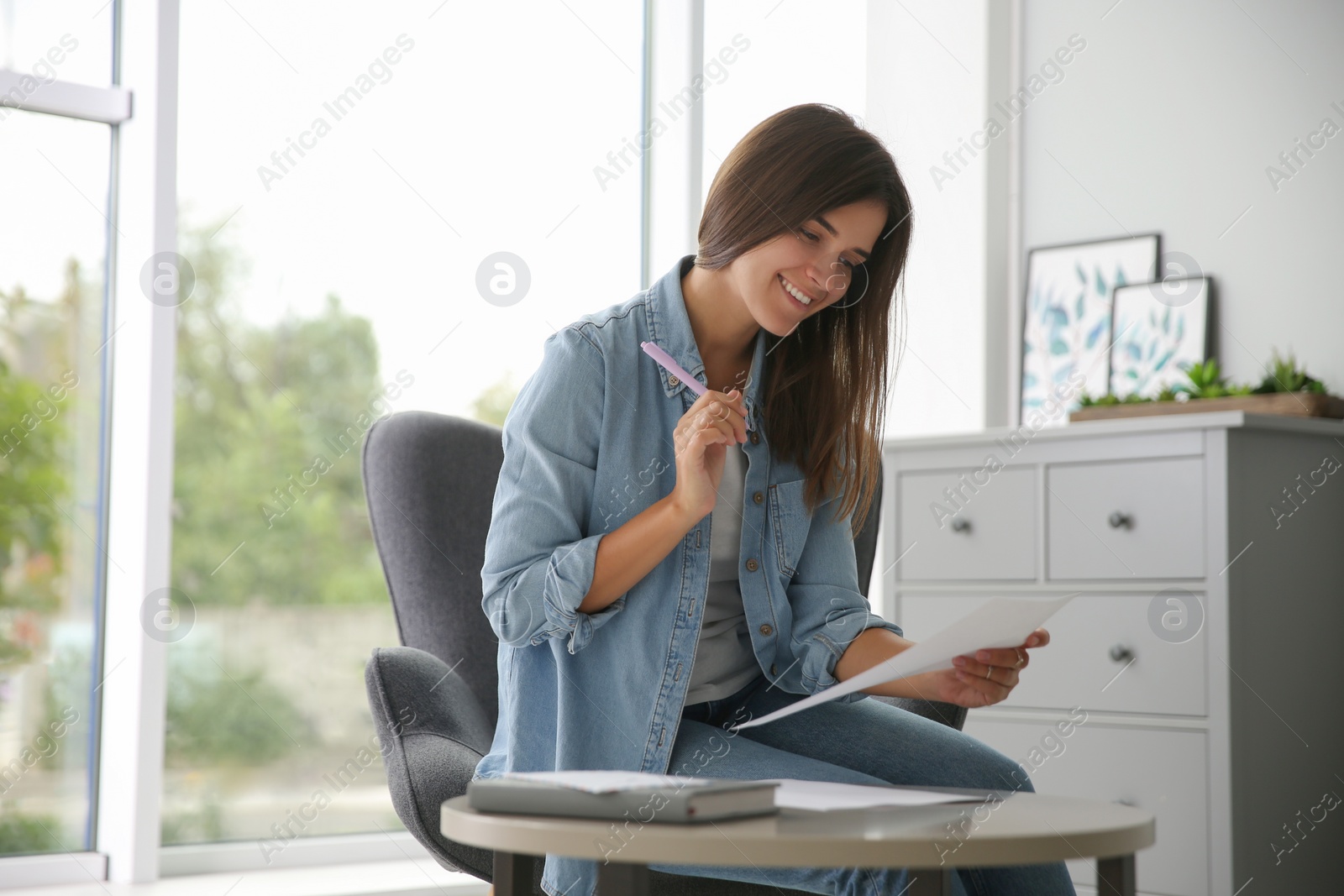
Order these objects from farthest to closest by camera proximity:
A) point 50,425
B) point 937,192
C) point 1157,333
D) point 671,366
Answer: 1. point 937,192
2. point 1157,333
3. point 50,425
4. point 671,366

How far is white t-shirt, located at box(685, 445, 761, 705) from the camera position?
134cm

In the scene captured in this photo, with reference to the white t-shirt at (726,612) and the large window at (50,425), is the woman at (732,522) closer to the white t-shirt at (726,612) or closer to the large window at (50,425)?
the white t-shirt at (726,612)

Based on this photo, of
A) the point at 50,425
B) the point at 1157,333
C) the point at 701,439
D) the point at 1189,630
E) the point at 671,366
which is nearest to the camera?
the point at 701,439

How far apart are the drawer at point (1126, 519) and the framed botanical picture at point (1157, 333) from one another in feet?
1.60

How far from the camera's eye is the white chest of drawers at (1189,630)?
2020 mm

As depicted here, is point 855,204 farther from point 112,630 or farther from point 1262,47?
point 112,630

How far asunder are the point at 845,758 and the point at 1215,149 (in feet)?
6.48

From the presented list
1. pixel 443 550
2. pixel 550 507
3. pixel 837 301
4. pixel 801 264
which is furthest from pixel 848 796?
pixel 443 550

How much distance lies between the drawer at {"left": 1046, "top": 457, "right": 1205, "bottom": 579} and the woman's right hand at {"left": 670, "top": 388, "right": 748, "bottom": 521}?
119 centimetres

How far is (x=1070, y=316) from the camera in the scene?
2926 millimetres

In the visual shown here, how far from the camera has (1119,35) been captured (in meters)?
2.91

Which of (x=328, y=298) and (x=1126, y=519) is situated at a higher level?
(x=328, y=298)

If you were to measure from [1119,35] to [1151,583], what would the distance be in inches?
57.1

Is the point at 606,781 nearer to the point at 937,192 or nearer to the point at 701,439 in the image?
the point at 701,439
